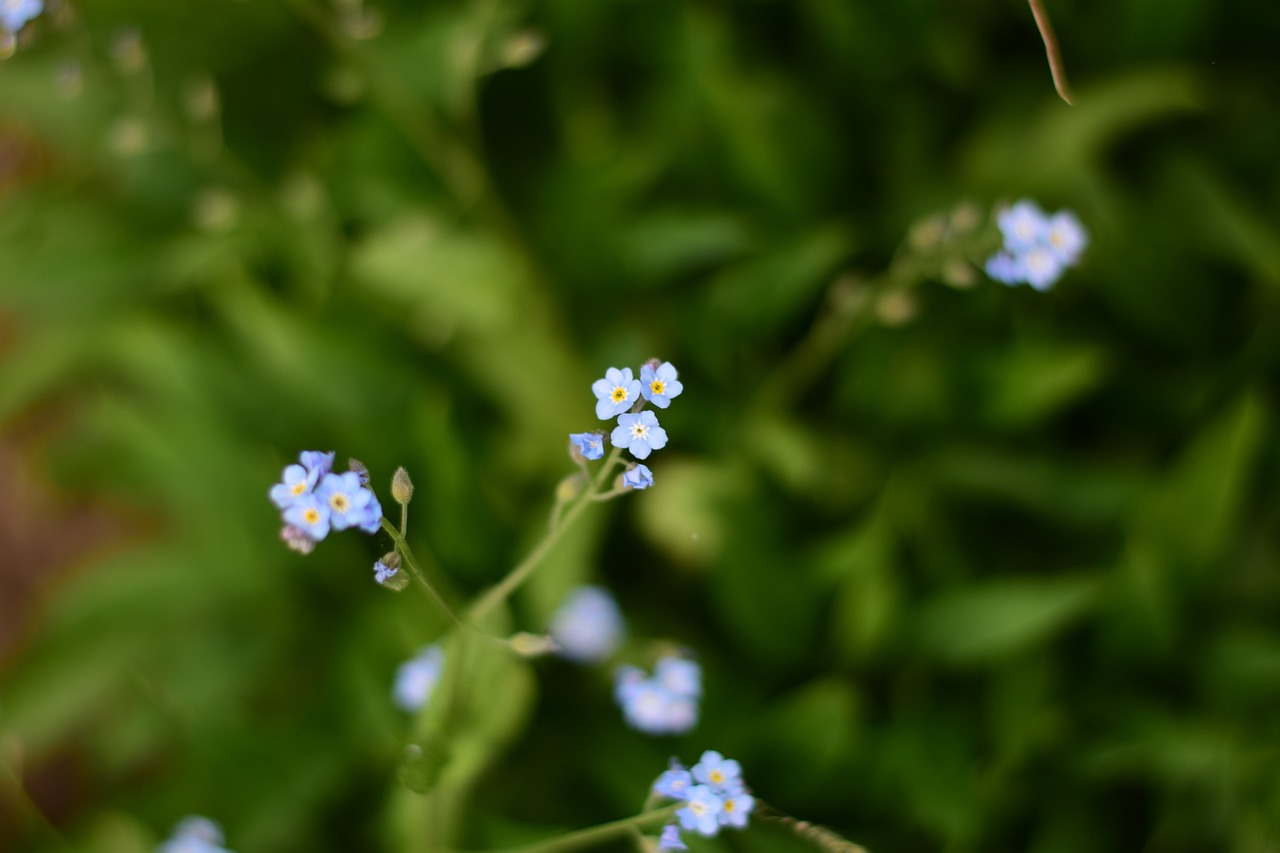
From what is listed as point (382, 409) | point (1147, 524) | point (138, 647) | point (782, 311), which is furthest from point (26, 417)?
point (1147, 524)

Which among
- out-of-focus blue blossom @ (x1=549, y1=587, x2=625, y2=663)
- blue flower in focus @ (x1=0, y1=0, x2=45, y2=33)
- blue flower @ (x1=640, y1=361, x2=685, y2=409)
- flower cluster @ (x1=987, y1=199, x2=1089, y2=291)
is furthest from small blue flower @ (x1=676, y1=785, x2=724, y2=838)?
blue flower in focus @ (x1=0, y1=0, x2=45, y2=33)

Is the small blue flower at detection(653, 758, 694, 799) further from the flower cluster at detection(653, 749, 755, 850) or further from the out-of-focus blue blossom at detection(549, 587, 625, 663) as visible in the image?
the out-of-focus blue blossom at detection(549, 587, 625, 663)

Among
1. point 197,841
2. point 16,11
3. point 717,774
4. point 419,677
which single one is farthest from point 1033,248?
point 197,841

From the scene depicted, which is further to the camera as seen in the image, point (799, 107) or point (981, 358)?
point (799, 107)

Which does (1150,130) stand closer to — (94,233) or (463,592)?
(463,592)

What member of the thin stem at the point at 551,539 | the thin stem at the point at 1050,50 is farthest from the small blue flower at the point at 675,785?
the thin stem at the point at 1050,50

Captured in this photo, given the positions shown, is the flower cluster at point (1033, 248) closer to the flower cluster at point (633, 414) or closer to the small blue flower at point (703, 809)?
the flower cluster at point (633, 414)
